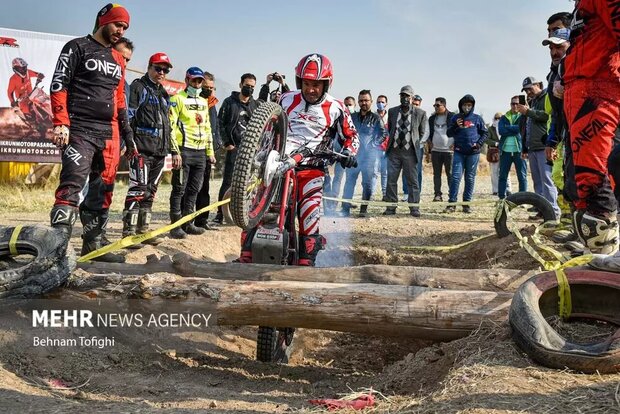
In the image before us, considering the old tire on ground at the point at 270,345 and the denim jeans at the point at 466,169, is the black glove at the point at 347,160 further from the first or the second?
the denim jeans at the point at 466,169

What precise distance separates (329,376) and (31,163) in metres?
12.1

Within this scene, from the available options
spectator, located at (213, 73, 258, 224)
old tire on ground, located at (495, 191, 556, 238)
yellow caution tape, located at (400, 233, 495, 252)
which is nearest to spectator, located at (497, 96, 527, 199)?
yellow caution tape, located at (400, 233, 495, 252)

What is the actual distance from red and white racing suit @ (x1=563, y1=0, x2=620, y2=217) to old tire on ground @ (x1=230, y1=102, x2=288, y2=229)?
229cm

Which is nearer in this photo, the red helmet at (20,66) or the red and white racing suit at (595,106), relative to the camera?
the red and white racing suit at (595,106)

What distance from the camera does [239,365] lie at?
4723 millimetres

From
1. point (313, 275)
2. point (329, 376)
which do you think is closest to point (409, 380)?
point (329, 376)

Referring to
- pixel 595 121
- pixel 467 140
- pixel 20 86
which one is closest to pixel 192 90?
pixel 467 140

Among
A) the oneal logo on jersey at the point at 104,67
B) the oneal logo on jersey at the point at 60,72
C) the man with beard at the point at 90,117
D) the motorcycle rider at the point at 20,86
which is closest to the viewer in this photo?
the man with beard at the point at 90,117

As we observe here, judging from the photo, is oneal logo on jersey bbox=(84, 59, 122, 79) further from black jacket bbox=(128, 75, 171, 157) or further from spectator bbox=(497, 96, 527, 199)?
spectator bbox=(497, 96, 527, 199)

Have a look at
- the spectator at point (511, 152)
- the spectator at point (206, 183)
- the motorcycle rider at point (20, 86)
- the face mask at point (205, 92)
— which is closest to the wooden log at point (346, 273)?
the spectator at point (206, 183)

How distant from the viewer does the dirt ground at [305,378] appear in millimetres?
2961

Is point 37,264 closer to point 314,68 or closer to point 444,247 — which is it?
point 314,68

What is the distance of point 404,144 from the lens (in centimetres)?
1180

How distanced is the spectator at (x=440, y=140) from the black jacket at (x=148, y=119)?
6959mm
